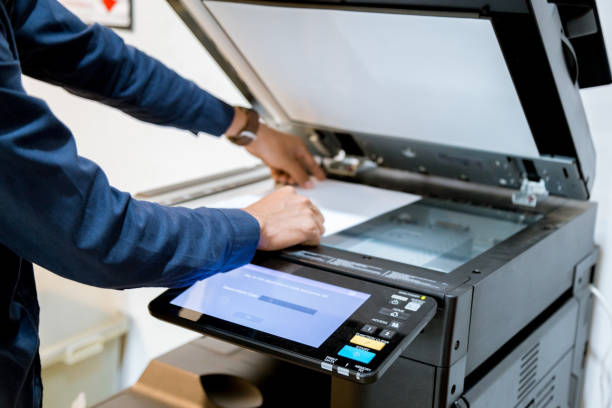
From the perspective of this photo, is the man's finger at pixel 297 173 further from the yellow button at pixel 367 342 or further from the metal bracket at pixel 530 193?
the yellow button at pixel 367 342

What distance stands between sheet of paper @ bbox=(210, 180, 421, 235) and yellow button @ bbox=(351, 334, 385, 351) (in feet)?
1.04

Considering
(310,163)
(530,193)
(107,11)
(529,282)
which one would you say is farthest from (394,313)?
(107,11)

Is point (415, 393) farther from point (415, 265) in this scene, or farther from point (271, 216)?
point (271, 216)

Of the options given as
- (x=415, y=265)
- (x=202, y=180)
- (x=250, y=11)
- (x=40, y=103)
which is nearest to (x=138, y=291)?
(x=202, y=180)

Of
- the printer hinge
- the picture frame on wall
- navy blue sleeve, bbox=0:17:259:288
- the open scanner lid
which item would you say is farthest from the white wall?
navy blue sleeve, bbox=0:17:259:288

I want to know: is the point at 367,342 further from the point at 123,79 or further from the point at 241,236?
the point at 123,79

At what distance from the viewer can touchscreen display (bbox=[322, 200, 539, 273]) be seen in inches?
40.1

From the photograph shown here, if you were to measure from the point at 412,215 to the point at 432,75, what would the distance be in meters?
0.27

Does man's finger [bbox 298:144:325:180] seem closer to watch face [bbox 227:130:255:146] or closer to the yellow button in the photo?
watch face [bbox 227:130:255:146]

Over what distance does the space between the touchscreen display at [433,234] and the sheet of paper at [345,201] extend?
0.08ft

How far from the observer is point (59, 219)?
2.28ft

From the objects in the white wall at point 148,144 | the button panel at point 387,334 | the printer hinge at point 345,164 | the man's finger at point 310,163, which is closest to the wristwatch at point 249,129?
the man's finger at point 310,163

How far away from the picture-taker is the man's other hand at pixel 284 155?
1.34 metres

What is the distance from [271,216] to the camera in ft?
3.19
